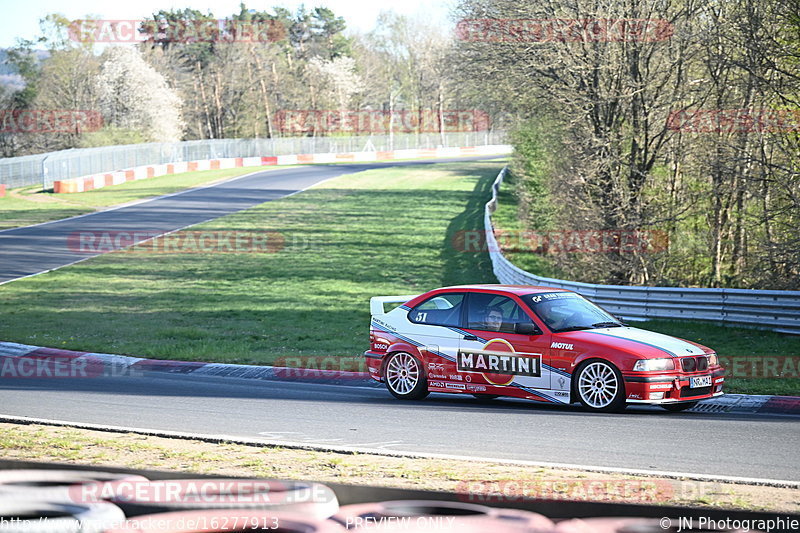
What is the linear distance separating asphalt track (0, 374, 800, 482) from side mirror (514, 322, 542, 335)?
889 mm

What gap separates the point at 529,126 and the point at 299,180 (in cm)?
2507

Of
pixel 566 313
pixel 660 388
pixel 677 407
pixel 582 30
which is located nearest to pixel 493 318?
pixel 566 313

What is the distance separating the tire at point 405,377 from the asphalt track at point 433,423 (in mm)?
180

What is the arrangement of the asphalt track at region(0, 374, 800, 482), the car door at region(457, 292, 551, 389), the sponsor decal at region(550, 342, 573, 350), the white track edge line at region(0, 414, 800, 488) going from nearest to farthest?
the white track edge line at region(0, 414, 800, 488), the asphalt track at region(0, 374, 800, 482), the sponsor decal at region(550, 342, 573, 350), the car door at region(457, 292, 551, 389)

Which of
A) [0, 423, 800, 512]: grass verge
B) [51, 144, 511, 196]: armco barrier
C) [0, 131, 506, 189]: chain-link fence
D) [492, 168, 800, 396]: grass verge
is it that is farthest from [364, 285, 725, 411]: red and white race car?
[51, 144, 511, 196]: armco barrier

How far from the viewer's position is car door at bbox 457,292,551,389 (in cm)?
1013

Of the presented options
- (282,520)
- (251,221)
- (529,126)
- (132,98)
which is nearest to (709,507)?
(282,520)

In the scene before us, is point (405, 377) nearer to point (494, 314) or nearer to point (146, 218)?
point (494, 314)

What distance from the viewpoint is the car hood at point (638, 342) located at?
31.5 ft

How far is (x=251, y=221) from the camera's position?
3694 centimetres

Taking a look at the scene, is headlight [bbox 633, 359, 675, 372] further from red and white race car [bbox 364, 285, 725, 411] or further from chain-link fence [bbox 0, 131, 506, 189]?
chain-link fence [bbox 0, 131, 506, 189]

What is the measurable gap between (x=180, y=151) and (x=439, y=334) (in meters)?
→ 59.4

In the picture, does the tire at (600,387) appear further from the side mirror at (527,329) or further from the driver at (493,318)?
the driver at (493,318)

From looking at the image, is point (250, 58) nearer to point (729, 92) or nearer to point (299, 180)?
point (299, 180)
